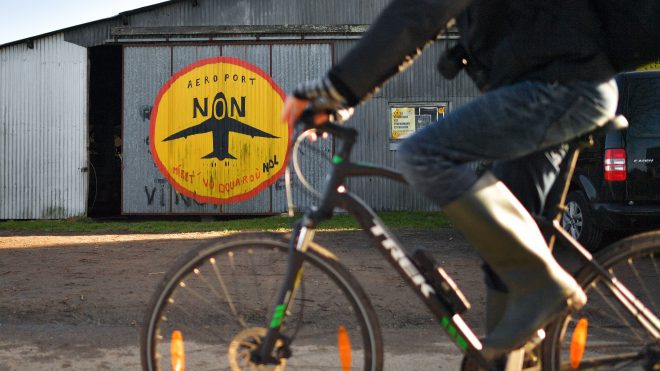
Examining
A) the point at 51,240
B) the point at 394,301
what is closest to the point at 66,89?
the point at 51,240

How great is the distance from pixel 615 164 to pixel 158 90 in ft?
38.5

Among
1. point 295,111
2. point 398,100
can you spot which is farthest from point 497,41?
point 398,100

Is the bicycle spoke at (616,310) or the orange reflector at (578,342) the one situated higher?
the bicycle spoke at (616,310)

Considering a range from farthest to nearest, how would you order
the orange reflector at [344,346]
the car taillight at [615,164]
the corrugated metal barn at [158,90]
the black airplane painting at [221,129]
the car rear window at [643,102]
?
the corrugated metal barn at [158,90], the black airplane painting at [221,129], the car taillight at [615,164], the car rear window at [643,102], the orange reflector at [344,346]

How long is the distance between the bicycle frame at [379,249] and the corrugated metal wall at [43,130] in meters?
15.7

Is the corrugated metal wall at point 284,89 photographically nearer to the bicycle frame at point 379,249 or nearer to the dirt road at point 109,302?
the dirt road at point 109,302

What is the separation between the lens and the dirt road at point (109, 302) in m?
3.62

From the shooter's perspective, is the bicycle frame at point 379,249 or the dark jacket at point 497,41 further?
the bicycle frame at point 379,249

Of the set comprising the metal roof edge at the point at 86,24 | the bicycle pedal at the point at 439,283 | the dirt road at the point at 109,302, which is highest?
the metal roof edge at the point at 86,24

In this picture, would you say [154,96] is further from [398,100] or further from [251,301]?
[251,301]

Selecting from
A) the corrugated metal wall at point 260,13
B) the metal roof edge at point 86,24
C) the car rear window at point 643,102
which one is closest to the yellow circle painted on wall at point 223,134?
the corrugated metal wall at point 260,13

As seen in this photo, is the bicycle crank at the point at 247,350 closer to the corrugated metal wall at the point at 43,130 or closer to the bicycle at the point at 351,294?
the bicycle at the point at 351,294

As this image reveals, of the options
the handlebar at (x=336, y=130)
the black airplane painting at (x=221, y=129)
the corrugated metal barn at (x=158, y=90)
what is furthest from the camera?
the corrugated metal barn at (x=158, y=90)

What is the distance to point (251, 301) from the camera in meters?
2.41
